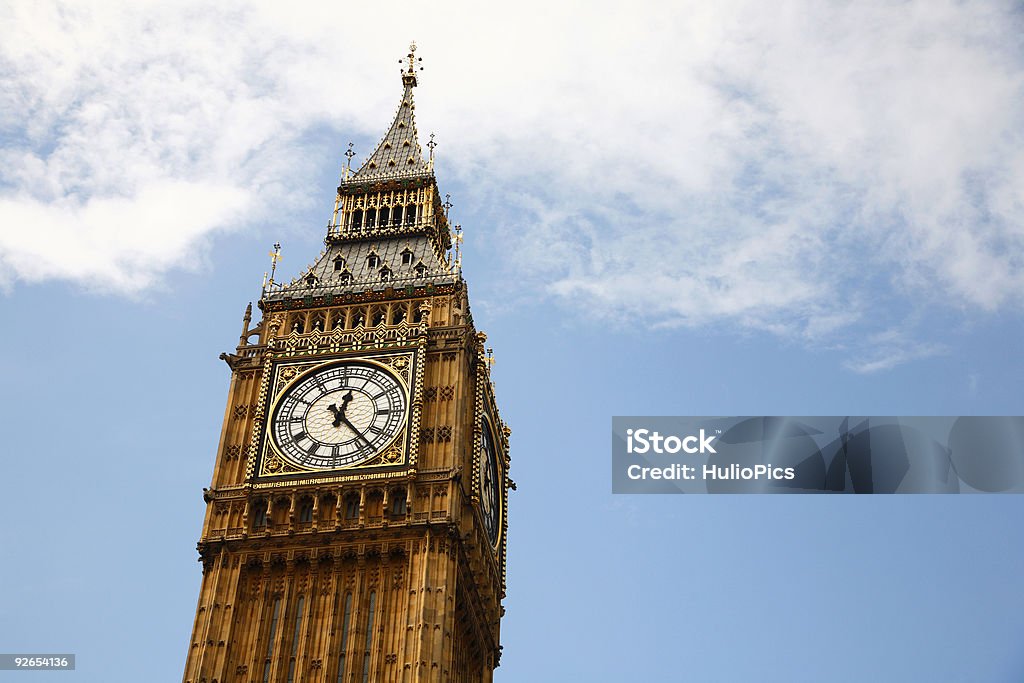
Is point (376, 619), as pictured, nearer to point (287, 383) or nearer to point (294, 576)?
point (294, 576)

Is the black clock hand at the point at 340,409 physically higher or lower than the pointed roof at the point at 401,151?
lower

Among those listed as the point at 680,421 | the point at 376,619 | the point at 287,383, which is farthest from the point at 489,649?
the point at 680,421

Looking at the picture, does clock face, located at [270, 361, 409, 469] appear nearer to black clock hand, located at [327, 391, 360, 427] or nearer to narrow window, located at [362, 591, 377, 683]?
black clock hand, located at [327, 391, 360, 427]

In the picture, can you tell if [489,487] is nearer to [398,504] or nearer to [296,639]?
[398,504]

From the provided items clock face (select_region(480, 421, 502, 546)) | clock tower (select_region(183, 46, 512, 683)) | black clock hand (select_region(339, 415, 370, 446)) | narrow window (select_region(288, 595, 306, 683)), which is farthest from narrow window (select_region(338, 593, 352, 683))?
clock face (select_region(480, 421, 502, 546))

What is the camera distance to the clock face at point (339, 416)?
76938 millimetres

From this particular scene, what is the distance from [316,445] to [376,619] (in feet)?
29.6

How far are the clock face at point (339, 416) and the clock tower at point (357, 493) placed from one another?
8cm

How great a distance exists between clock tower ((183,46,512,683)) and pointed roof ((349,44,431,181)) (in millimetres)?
9703

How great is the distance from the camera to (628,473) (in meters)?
59.4

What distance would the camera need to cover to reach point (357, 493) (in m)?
75.4

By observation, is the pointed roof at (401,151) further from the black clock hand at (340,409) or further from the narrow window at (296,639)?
the narrow window at (296,639)

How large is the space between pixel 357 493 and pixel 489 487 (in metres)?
8.85

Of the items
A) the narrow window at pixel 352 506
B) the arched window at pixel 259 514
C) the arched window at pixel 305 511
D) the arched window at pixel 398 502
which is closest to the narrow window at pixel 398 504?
the arched window at pixel 398 502
